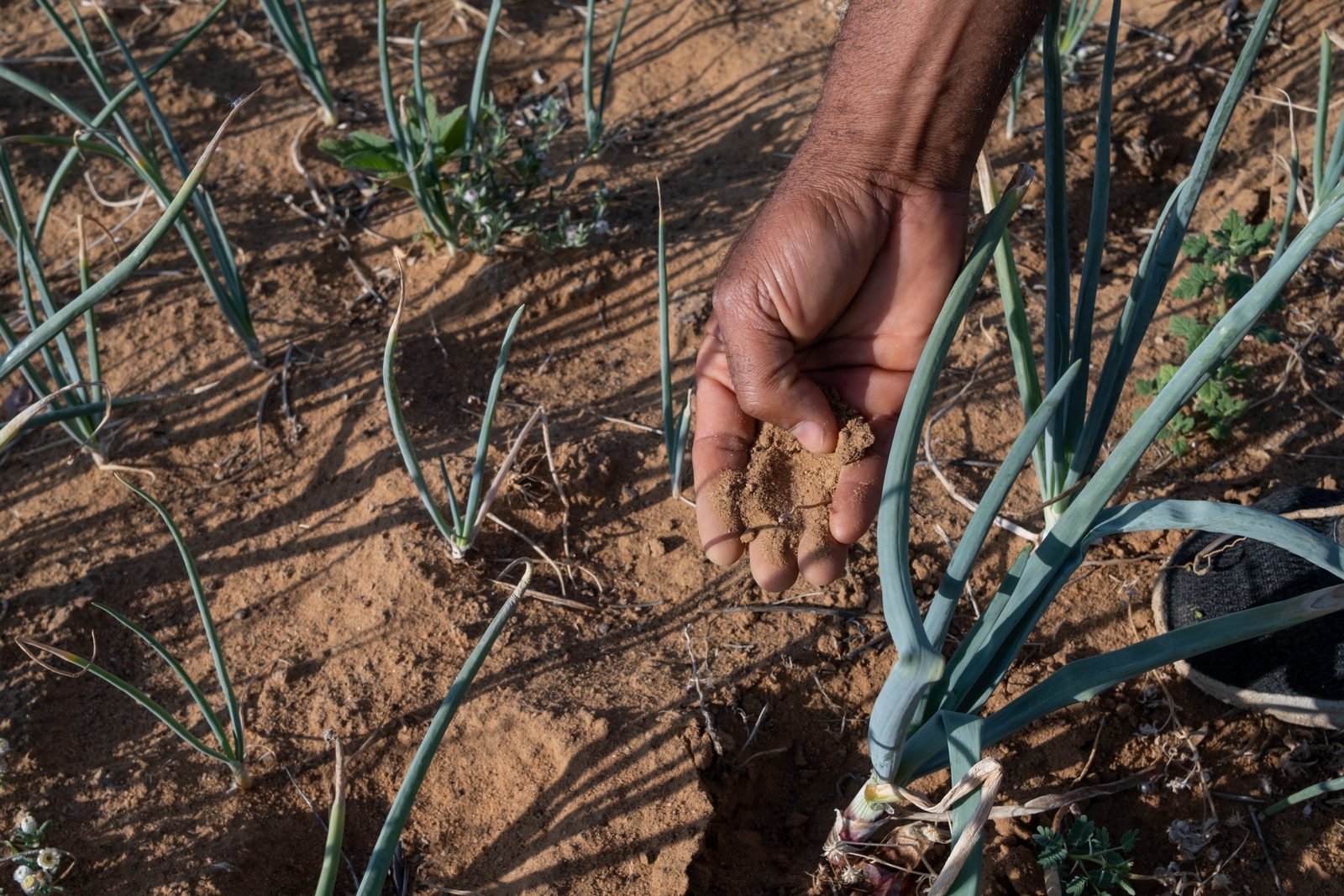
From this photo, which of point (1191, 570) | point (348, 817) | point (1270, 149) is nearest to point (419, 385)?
point (348, 817)

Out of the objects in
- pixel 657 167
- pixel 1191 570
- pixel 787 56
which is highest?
pixel 787 56

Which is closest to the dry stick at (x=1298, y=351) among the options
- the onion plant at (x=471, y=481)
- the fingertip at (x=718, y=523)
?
the fingertip at (x=718, y=523)

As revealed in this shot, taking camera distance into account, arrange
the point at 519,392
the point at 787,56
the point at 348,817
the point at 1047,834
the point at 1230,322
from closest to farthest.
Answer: the point at 1230,322, the point at 1047,834, the point at 348,817, the point at 519,392, the point at 787,56

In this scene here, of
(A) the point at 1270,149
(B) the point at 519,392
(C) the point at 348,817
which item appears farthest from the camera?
(A) the point at 1270,149

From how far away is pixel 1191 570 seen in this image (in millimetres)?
1689

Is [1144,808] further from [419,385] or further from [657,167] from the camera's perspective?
[657,167]

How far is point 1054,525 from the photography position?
1190 mm

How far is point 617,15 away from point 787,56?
22.1 inches

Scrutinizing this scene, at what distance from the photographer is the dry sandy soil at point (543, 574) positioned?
159cm

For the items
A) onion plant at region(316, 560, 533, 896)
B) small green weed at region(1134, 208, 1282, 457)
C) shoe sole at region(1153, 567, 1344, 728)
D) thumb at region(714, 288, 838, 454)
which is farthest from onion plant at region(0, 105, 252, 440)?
small green weed at region(1134, 208, 1282, 457)

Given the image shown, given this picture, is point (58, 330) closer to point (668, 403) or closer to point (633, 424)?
point (668, 403)

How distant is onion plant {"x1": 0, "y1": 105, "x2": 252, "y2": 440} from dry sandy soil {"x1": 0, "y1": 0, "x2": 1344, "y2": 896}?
19cm

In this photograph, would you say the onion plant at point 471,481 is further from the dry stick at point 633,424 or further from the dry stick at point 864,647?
the dry stick at point 864,647

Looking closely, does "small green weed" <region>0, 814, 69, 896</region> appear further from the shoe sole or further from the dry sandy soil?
the shoe sole
